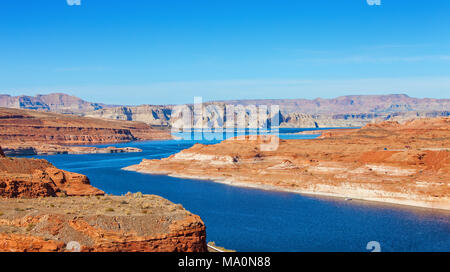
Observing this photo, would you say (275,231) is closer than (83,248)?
No

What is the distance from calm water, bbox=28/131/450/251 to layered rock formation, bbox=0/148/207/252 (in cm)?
2004

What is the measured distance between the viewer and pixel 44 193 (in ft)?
71.2

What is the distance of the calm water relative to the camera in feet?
127

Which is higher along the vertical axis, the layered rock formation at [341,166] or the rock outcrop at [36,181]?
the rock outcrop at [36,181]

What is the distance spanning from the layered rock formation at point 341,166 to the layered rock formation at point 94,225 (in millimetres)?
48772

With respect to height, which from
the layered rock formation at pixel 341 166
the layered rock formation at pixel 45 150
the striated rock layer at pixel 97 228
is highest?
the striated rock layer at pixel 97 228

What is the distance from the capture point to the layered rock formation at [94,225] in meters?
14.6

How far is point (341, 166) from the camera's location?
76562 millimetres

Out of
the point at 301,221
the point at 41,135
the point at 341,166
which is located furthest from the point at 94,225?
the point at 41,135

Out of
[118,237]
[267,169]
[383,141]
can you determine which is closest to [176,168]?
[267,169]

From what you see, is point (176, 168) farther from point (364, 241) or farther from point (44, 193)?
point (44, 193)

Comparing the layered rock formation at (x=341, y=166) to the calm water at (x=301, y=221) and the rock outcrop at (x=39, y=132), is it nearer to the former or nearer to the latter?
the calm water at (x=301, y=221)

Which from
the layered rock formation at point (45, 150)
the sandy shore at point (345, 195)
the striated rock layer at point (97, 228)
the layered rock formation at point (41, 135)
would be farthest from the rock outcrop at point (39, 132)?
the striated rock layer at point (97, 228)

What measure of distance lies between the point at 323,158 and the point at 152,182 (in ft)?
110
